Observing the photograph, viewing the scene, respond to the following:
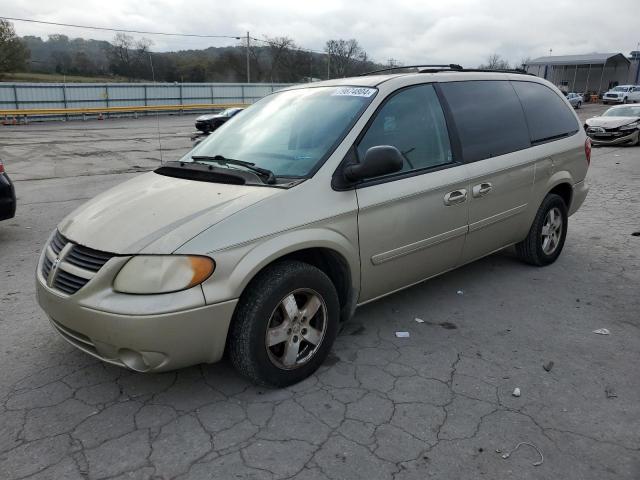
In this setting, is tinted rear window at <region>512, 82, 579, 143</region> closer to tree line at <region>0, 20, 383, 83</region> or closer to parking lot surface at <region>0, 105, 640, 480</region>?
parking lot surface at <region>0, 105, 640, 480</region>

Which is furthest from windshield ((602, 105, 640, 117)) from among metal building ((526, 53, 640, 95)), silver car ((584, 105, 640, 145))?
metal building ((526, 53, 640, 95))

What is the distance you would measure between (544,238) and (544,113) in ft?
3.90

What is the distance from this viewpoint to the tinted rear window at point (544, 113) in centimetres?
477

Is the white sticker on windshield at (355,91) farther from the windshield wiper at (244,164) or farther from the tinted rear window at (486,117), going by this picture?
the windshield wiper at (244,164)

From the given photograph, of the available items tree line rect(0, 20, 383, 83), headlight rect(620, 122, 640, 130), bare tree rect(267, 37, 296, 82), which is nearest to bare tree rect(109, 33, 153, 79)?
tree line rect(0, 20, 383, 83)

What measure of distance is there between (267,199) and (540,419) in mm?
1894

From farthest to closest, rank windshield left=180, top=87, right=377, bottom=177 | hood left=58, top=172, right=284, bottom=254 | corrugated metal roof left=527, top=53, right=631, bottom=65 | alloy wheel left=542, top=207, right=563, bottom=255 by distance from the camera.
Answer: corrugated metal roof left=527, top=53, right=631, bottom=65 < alloy wheel left=542, top=207, right=563, bottom=255 < windshield left=180, top=87, right=377, bottom=177 < hood left=58, top=172, right=284, bottom=254

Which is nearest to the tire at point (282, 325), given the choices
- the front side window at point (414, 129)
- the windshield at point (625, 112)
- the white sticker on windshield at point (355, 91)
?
the front side window at point (414, 129)

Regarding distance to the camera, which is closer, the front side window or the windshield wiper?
the windshield wiper

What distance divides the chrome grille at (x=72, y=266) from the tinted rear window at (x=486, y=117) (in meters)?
2.69

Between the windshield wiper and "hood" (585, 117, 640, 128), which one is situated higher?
the windshield wiper

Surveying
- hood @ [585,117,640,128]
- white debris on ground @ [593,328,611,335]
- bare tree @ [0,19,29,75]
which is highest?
bare tree @ [0,19,29,75]

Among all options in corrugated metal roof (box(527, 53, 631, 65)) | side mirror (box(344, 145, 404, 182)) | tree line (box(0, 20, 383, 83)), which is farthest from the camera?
corrugated metal roof (box(527, 53, 631, 65))

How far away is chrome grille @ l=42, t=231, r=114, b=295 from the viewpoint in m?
2.73
